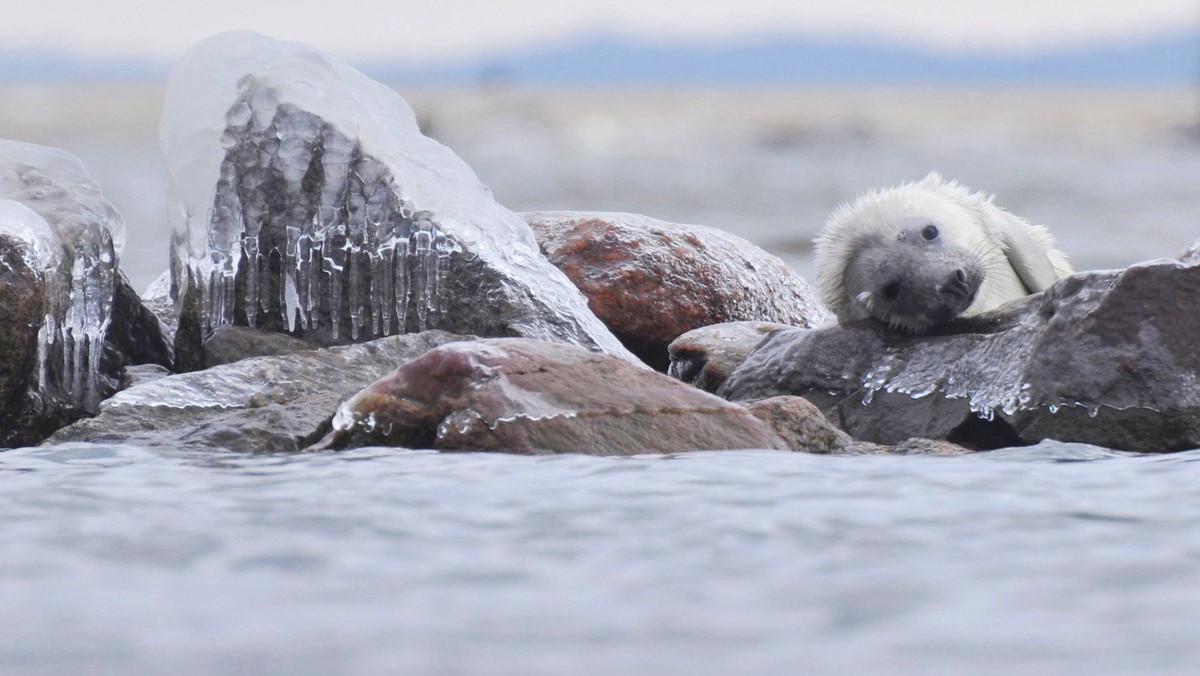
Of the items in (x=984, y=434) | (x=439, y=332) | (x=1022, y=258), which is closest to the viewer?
(x=984, y=434)

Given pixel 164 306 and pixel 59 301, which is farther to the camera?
pixel 164 306

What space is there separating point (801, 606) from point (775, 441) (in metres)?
1.81

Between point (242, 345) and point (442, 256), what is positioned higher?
point (442, 256)

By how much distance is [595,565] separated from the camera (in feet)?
10.5

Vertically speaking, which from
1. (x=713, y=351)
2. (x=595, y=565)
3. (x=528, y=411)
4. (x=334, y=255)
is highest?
(x=334, y=255)

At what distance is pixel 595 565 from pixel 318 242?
11.3 ft

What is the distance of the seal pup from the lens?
5648mm

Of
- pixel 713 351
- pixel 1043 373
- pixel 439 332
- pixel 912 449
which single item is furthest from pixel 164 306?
pixel 1043 373

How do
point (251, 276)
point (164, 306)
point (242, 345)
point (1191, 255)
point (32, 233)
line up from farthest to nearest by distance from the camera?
point (164, 306)
point (251, 276)
point (242, 345)
point (1191, 255)
point (32, 233)

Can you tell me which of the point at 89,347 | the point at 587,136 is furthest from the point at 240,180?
the point at 587,136

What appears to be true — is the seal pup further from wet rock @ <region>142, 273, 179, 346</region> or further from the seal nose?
wet rock @ <region>142, 273, 179, 346</region>

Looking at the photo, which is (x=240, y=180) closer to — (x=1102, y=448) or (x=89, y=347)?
(x=89, y=347)

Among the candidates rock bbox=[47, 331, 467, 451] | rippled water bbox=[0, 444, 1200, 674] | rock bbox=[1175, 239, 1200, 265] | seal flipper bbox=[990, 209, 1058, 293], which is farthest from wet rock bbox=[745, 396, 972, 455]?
seal flipper bbox=[990, 209, 1058, 293]

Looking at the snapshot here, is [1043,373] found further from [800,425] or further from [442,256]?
[442,256]
